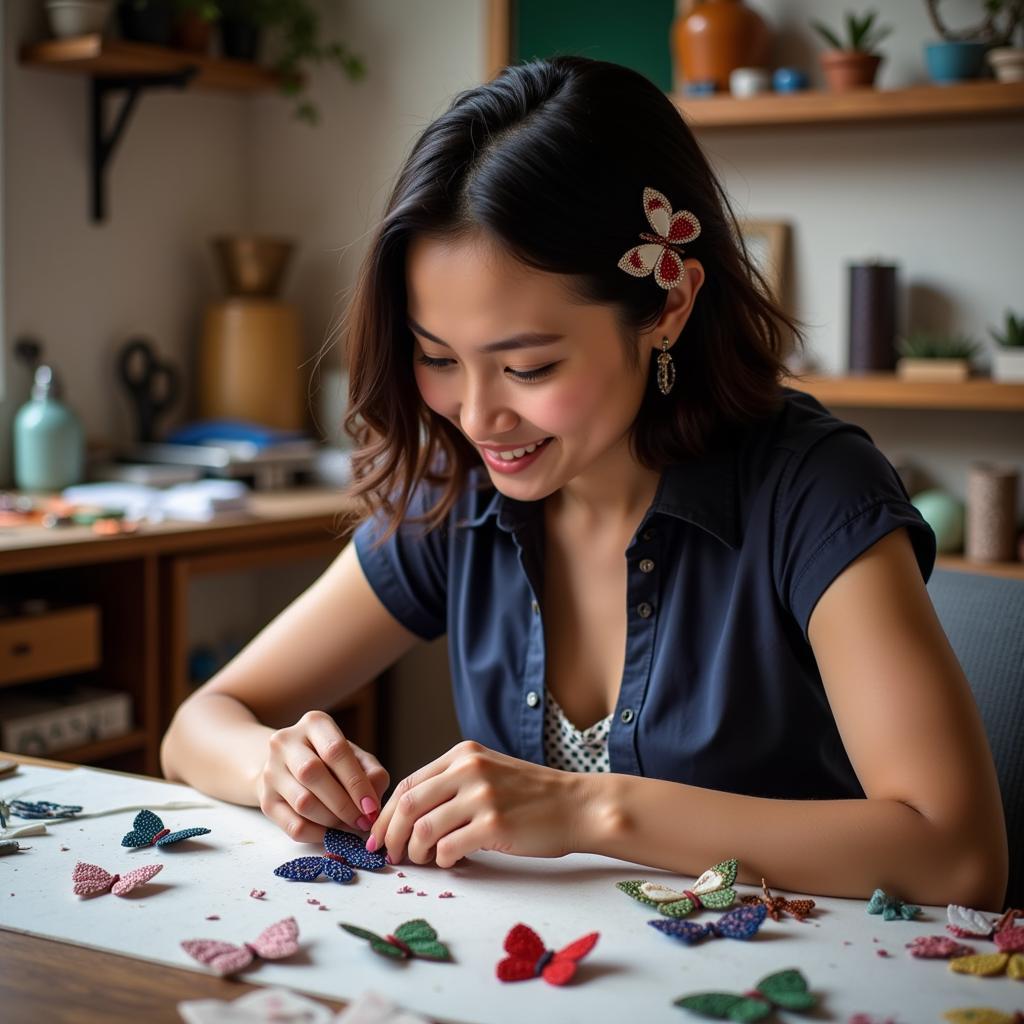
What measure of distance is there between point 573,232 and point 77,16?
2032 millimetres

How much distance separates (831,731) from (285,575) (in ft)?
7.44

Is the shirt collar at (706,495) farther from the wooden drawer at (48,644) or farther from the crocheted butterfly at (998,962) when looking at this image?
the wooden drawer at (48,644)

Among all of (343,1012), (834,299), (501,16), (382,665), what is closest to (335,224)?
(501,16)

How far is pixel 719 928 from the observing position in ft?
3.12

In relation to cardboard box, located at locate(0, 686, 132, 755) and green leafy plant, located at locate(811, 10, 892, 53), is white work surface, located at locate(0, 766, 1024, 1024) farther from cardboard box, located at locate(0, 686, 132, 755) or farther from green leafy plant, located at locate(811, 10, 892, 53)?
green leafy plant, located at locate(811, 10, 892, 53)

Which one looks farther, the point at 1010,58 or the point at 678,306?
the point at 1010,58

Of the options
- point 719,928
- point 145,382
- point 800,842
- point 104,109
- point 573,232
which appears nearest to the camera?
point 719,928

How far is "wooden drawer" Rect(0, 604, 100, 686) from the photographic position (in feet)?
7.74

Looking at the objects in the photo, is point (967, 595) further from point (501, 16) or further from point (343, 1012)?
point (501, 16)

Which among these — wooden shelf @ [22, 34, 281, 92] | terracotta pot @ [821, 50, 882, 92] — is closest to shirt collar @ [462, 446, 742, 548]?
terracotta pot @ [821, 50, 882, 92]

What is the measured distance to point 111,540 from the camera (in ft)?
7.99

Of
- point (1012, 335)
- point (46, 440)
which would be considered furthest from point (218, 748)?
point (1012, 335)

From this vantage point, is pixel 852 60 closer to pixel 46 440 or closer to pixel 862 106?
pixel 862 106

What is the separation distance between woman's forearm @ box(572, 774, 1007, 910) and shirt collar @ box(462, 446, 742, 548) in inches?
13.8
